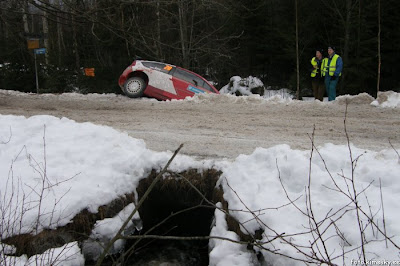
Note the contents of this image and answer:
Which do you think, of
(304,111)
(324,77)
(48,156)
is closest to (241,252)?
(48,156)

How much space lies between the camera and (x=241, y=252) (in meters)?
4.06

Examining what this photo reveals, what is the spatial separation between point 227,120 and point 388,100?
410 centimetres

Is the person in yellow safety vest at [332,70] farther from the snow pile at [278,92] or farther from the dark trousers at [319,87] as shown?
the snow pile at [278,92]

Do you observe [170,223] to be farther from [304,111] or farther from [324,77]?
[324,77]

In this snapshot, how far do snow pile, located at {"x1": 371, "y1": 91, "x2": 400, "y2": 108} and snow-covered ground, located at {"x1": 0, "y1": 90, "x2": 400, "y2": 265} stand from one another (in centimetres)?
381

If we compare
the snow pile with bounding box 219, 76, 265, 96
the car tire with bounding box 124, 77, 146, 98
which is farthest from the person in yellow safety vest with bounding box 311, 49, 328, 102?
the snow pile with bounding box 219, 76, 265, 96

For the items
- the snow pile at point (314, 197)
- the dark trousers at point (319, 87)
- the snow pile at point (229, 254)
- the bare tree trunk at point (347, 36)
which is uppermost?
the bare tree trunk at point (347, 36)

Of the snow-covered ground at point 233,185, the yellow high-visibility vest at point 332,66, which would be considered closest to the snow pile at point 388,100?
the yellow high-visibility vest at point 332,66

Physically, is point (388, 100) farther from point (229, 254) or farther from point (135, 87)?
point (135, 87)

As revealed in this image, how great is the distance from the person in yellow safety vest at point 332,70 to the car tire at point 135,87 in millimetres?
5722

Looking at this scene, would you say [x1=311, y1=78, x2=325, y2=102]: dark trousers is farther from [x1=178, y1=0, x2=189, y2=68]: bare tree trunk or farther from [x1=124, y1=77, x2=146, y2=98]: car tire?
[x1=178, y1=0, x2=189, y2=68]: bare tree trunk

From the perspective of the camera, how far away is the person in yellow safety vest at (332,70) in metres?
9.45

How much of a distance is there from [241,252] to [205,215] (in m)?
1.82

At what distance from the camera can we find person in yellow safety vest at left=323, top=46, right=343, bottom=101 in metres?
9.45
